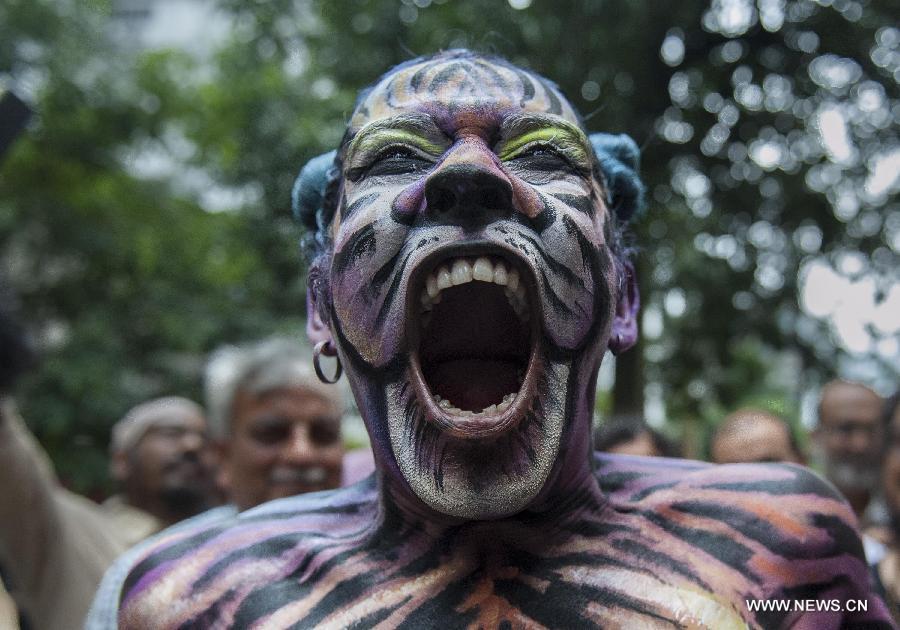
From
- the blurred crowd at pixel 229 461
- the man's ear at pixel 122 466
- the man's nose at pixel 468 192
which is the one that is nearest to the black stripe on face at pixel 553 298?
the man's nose at pixel 468 192

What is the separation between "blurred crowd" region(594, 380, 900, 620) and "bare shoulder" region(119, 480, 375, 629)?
2.30 m

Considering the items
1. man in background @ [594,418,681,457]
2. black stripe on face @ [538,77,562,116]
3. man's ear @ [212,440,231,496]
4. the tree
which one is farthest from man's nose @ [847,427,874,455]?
the tree

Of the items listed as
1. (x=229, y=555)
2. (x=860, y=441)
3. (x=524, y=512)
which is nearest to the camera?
(x=524, y=512)

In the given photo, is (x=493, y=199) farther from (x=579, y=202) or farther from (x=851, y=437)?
(x=851, y=437)

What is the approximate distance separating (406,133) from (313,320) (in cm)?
50

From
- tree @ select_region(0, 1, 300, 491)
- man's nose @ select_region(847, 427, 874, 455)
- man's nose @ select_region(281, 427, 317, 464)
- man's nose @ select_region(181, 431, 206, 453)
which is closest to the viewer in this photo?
man's nose @ select_region(281, 427, 317, 464)

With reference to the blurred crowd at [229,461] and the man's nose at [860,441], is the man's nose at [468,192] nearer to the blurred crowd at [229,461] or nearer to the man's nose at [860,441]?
the blurred crowd at [229,461]

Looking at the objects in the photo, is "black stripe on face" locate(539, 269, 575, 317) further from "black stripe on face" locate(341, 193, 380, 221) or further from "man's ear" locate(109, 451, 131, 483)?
"man's ear" locate(109, 451, 131, 483)

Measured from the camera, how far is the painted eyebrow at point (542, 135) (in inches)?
81.7

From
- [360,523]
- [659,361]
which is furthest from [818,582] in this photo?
[659,361]

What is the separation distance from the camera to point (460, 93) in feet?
6.99

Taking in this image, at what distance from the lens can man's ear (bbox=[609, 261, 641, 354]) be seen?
7.14 feet

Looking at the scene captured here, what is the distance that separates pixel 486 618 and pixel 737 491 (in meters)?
0.60

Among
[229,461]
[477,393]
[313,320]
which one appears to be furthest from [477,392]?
[229,461]
